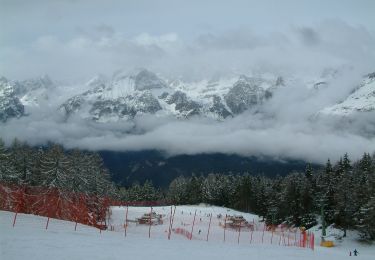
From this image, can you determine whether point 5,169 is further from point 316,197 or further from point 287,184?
point 287,184

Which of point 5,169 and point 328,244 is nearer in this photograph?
point 5,169

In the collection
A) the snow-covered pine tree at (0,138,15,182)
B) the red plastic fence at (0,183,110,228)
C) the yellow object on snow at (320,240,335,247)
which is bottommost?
the yellow object on snow at (320,240,335,247)

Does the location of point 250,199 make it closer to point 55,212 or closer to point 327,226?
point 327,226

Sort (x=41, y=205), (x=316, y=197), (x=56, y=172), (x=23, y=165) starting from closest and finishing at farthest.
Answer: (x=41, y=205) → (x=56, y=172) → (x=23, y=165) → (x=316, y=197)

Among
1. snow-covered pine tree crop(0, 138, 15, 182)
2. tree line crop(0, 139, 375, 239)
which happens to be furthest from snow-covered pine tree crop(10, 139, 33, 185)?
snow-covered pine tree crop(0, 138, 15, 182)

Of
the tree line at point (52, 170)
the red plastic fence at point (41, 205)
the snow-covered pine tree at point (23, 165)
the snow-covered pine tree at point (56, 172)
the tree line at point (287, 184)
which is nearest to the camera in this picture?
the red plastic fence at point (41, 205)

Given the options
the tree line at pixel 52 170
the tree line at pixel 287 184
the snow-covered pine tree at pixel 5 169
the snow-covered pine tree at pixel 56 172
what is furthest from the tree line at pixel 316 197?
the snow-covered pine tree at pixel 5 169

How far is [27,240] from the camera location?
29.2 m

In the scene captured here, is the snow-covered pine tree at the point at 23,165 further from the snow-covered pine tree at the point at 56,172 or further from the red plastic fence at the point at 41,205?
the red plastic fence at the point at 41,205

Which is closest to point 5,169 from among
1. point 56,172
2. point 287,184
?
point 56,172

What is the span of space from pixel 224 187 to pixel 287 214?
60104mm

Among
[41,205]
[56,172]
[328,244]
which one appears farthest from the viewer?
[328,244]

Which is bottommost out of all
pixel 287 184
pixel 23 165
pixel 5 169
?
Result: pixel 5 169

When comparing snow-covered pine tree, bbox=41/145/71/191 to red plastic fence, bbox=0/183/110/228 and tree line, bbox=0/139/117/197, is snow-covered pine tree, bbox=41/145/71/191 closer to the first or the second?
tree line, bbox=0/139/117/197
